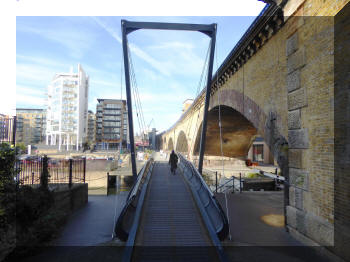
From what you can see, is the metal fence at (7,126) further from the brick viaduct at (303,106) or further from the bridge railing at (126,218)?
the brick viaduct at (303,106)

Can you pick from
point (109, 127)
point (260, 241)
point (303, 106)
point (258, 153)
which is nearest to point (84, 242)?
point (260, 241)

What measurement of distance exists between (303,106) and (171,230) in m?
5.21

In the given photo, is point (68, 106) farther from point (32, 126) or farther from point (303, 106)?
point (303, 106)

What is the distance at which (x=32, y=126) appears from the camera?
116250 mm

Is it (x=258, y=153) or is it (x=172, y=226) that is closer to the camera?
(x=172, y=226)

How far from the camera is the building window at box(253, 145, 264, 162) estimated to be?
46447 millimetres

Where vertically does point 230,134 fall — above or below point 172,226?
above

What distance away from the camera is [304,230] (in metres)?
6.19

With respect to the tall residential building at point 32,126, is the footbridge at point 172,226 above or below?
below

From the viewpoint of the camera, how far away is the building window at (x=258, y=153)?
4645 centimetres

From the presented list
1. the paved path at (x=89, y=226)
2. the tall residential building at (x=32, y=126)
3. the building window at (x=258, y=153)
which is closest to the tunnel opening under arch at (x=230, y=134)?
the building window at (x=258, y=153)

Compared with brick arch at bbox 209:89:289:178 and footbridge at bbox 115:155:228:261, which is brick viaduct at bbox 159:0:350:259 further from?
footbridge at bbox 115:155:228:261

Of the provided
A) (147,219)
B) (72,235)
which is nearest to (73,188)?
(72,235)

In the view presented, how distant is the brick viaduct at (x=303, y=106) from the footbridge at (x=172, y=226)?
2341 millimetres
